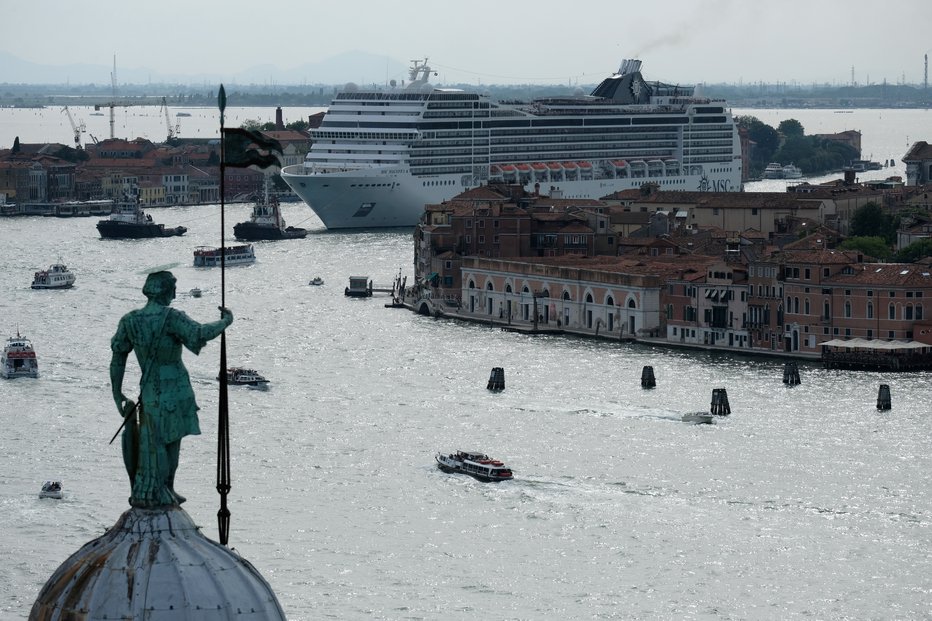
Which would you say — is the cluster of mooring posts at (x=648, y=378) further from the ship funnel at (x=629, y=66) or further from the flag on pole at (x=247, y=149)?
the ship funnel at (x=629, y=66)

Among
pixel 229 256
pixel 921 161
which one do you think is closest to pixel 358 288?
pixel 229 256

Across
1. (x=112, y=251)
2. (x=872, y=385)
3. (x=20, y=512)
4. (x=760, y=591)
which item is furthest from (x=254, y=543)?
(x=112, y=251)

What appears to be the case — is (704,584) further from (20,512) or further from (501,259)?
(501,259)

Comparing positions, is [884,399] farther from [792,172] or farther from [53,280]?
[792,172]

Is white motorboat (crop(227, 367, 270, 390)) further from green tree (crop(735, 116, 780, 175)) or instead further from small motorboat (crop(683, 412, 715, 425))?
green tree (crop(735, 116, 780, 175))

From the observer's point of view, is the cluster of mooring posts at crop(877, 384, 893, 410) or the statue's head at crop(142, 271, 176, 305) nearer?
the statue's head at crop(142, 271, 176, 305)

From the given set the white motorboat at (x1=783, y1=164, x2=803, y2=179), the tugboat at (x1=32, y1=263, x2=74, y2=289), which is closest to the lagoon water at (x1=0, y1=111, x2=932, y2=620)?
the tugboat at (x1=32, y1=263, x2=74, y2=289)
